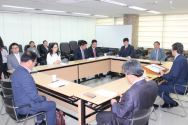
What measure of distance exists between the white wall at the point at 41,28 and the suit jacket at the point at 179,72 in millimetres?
6641

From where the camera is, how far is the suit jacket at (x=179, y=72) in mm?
3057

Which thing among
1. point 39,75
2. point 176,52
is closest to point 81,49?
point 39,75

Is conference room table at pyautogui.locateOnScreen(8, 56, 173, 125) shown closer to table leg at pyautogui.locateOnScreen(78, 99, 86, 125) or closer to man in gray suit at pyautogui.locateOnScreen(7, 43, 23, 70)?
table leg at pyautogui.locateOnScreen(78, 99, 86, 125)

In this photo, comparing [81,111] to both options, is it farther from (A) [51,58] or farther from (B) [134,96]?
(A) [51,58]

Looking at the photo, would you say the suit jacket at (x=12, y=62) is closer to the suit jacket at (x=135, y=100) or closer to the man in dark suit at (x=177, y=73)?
the suit jacket at (x=135, y=100)

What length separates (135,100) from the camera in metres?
1.63

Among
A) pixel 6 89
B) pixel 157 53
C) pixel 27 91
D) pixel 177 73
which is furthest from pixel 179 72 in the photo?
pixel 6 89

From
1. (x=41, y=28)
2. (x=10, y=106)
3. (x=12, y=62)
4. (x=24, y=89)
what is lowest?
(x=10, y=106)

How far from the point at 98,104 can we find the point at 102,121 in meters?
0.30

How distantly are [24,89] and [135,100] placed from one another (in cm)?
142

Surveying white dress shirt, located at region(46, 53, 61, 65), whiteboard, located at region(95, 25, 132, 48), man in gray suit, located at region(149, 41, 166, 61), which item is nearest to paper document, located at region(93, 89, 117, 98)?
white dress shirt, located at region(46, 53, 61, 65)

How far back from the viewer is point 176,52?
3207mm

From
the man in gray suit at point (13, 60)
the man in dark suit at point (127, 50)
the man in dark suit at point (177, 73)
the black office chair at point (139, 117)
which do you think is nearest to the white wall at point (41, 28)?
the man in gray suit at point (13, 60)

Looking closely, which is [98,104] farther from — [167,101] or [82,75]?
[82,75]
